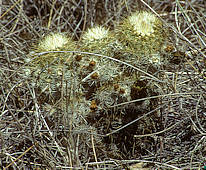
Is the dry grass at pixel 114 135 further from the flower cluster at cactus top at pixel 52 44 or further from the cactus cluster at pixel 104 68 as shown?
the flower cluster at cactus top at pixel 52 44

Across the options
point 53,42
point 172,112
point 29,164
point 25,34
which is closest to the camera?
point 29,164

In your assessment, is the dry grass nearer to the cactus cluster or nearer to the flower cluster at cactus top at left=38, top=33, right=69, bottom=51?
the cactus cluster

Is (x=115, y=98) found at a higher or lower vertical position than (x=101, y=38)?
lower

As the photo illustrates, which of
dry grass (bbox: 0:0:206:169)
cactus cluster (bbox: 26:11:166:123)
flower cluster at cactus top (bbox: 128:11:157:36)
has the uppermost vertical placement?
flower cluster at cactus top (bbox: 128:11:157:36)

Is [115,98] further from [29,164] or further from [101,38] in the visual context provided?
[29,164]

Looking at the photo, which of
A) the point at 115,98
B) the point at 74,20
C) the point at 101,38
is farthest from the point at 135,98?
the point at 74,20

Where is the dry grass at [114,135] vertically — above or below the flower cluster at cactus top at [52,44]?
below

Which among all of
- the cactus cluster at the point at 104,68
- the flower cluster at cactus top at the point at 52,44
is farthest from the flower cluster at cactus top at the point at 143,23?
the flower cluster at cactus top at the point at 52,44

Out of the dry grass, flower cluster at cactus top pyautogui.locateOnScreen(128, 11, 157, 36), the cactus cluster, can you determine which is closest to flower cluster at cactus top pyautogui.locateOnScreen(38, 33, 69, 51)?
the cactus cluster
